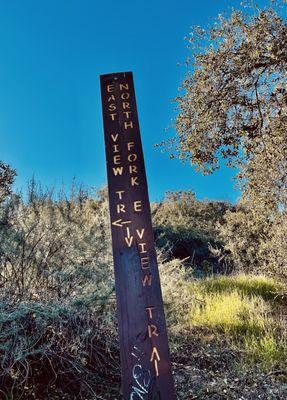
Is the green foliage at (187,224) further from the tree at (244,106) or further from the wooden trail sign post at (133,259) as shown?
the wooden trail sign post at (133,259)

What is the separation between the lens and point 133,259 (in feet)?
10.7

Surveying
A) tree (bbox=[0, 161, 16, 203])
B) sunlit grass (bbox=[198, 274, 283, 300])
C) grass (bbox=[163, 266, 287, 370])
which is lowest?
grass (bbox=[163, 266, 287, 370])

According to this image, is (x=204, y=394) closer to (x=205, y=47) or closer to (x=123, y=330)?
(x=123, y=330)

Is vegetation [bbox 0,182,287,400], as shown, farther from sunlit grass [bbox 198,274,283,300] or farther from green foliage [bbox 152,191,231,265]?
green foliage [bbox 152,191,231,265]

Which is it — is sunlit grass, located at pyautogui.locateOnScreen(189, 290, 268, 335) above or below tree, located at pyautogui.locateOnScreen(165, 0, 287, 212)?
below

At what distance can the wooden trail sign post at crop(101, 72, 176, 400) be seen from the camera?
2.99 metres

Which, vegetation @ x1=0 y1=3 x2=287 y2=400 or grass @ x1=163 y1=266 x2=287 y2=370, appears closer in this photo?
vegetation @ x1=0 y1=3 x2=287 y2=400

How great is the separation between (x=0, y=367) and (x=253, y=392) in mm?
2702

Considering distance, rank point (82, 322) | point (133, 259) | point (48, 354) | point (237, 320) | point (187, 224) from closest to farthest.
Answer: point (133, 259) < point (48, 354) < point (82, 322) < point (237, 320) < point (187, 224)

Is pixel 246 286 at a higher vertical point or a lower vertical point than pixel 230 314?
higher

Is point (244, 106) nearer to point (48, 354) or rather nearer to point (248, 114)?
point (248, 114)

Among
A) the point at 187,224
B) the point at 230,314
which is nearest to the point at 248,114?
the point at 230,314

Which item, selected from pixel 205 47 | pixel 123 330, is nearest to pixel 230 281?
pixel 205 47

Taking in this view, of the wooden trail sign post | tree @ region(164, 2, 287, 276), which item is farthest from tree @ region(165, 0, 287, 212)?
the wooden trail sign post
